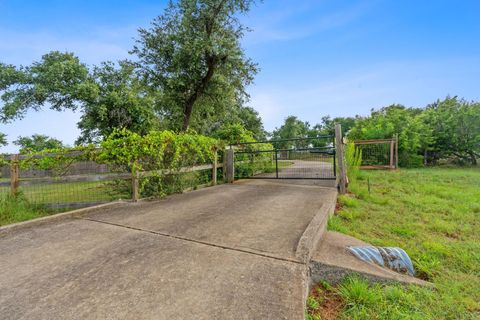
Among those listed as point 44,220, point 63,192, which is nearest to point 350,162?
point 44,220

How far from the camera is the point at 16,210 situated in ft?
13.3

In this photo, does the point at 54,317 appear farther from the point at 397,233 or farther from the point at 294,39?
the point at 294,39

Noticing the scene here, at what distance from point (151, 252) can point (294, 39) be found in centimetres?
1141

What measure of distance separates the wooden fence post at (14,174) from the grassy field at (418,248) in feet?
18.3

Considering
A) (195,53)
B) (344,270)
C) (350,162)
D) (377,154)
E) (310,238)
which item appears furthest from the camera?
(377,154)

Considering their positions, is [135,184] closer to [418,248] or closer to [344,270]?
[344,270]

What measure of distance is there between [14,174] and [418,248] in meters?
6.88

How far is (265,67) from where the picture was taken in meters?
12.1

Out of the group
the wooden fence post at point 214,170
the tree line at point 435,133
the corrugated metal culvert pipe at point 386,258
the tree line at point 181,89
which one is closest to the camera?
the corrugated metal culvert pipe at point 386,258

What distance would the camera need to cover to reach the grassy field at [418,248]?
66.9 inches

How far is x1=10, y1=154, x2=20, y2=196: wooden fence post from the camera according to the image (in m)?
4.38

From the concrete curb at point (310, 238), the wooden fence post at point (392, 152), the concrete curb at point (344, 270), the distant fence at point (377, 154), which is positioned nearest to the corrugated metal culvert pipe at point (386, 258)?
the concrete curb at point (344, 270)

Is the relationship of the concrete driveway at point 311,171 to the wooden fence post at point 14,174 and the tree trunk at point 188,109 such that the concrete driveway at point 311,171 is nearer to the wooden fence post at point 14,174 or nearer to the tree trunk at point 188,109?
Answer: the wooden fence post at point 14,174

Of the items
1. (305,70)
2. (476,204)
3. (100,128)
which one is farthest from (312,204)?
(100,128)
